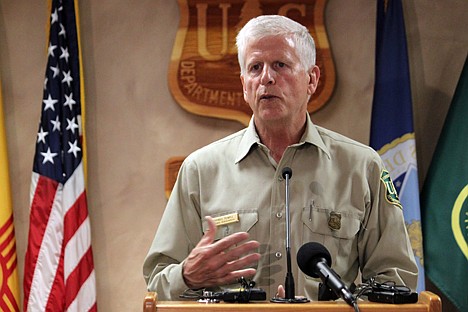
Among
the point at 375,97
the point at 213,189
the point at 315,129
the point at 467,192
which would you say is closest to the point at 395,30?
the point at 375,97

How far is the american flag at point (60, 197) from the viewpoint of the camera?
4.12 m

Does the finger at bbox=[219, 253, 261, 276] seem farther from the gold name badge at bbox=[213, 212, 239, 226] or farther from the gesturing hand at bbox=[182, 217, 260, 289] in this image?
the gold name badge at bbox=[213, 212, 239, 226]

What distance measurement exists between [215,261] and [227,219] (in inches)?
14.9

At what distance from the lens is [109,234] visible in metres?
4.32

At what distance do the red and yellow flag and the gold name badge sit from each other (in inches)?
79.3

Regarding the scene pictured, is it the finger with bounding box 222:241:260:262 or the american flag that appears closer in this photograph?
Result: the finger with bounding box 222:241:260:262

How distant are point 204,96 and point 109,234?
0.91 meters

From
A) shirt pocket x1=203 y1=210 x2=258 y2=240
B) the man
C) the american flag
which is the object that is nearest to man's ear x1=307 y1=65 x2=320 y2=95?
the man

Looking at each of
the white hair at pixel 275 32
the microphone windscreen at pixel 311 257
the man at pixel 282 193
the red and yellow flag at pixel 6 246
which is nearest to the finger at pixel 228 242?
the microphone windscreen at pixel 311 257

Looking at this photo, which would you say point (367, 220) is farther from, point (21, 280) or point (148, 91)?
point (21, 280)

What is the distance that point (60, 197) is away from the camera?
418 centimetres

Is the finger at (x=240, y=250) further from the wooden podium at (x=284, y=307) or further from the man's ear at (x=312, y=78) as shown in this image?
the man's ear at (x=312, y=78)

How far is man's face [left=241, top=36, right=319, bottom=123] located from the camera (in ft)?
8.39

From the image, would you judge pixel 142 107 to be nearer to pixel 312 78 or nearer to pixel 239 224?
pixel 312 78
